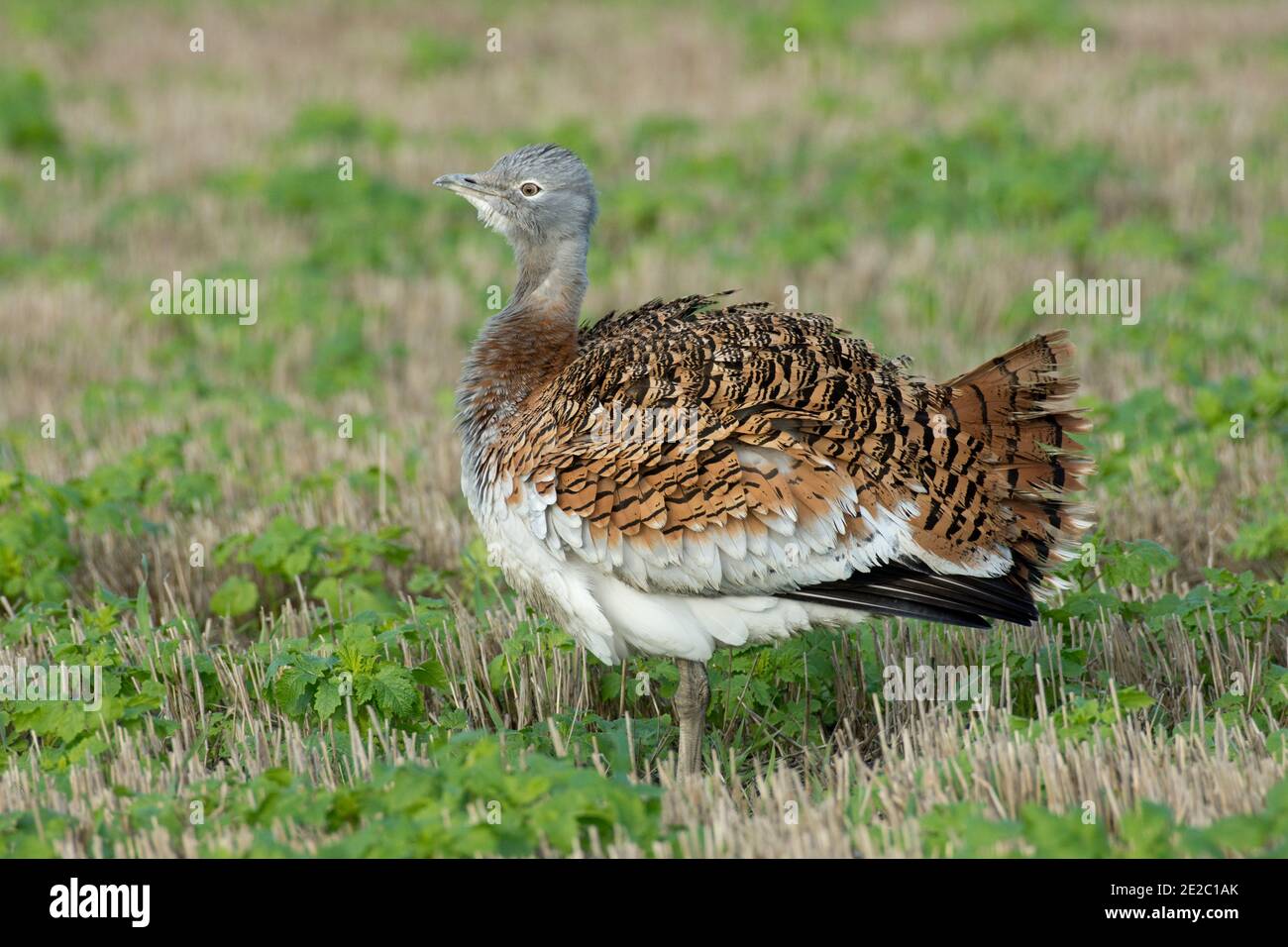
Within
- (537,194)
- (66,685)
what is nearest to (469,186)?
(537,194)

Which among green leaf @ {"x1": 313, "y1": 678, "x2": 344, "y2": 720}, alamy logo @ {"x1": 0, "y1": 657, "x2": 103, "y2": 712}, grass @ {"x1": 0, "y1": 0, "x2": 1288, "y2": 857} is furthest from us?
alamy logo @ {"x1": 0, "y1": 657, "x2": 103, "y2": 712}

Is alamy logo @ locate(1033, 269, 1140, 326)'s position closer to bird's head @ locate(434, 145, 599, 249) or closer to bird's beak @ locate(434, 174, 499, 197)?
bird's head @ locate(434, 145, 599, 249)

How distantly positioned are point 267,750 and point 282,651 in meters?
0.56

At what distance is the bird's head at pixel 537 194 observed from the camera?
5.36 metres

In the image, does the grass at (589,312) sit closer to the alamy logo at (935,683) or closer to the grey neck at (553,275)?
the alamy logo at (935,683)

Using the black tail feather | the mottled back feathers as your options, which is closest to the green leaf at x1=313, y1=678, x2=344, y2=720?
the mottled back feathers

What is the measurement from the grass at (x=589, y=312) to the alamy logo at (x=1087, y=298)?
0.18 metres

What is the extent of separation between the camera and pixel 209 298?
416 inches

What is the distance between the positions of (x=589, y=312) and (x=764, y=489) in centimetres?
694

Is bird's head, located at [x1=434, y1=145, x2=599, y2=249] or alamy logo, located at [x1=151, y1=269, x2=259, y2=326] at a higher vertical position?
alamy logo, located at [x1=151, y1=269, x2=259, y2=326]

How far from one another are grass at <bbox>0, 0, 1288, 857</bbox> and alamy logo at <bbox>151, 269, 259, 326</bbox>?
12 cm

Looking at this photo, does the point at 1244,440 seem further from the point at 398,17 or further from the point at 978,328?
the point at 398,17
